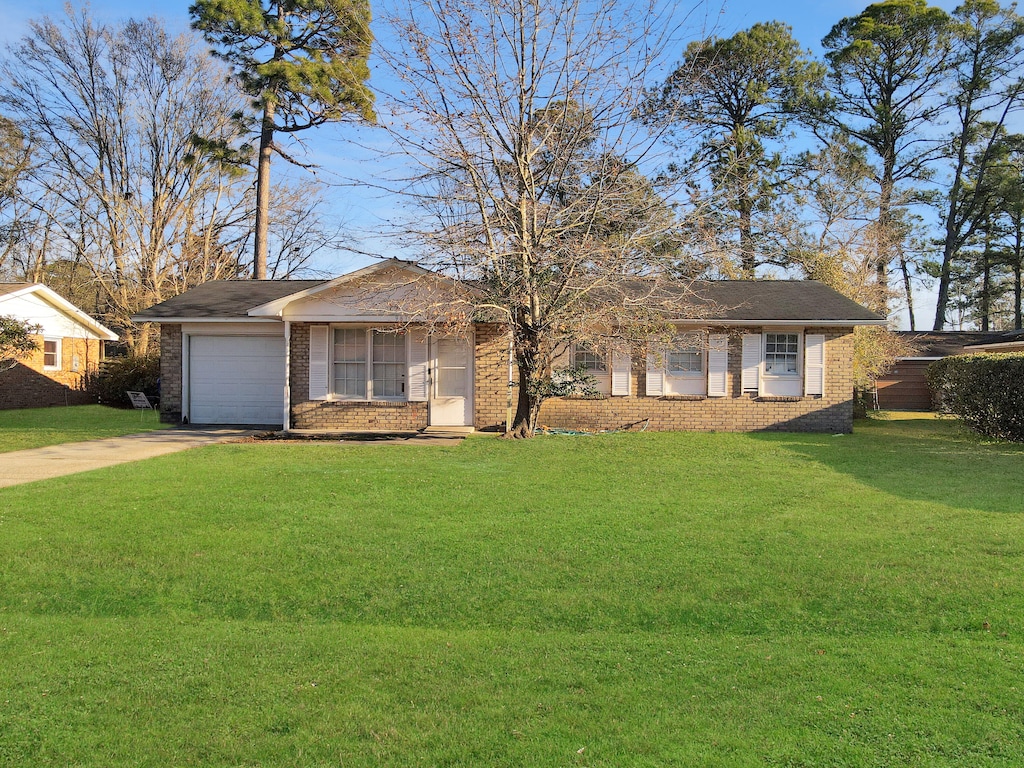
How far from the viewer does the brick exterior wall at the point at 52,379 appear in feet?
76.6

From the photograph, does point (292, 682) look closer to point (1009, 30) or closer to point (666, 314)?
point (666, 314)

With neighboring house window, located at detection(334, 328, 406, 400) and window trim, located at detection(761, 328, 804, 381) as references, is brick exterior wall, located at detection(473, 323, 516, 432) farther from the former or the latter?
window trim, located at detection(761, 328, 804, 381)

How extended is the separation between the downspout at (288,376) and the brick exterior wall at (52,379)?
443 inches

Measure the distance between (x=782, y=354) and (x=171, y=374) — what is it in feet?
49.6

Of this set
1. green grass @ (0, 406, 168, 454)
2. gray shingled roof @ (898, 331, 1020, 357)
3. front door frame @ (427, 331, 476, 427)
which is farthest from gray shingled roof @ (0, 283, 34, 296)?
gray shingled roof @ (898, 331, 1020, 357)

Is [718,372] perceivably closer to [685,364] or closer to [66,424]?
[685,364]

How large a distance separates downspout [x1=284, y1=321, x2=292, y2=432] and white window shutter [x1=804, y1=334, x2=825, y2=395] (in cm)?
1200

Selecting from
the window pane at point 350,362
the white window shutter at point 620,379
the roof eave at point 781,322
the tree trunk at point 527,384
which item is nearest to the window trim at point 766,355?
the roof eave at point 781,322

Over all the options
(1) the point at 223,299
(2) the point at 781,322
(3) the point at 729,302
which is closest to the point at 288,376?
(1) the point at 223,299

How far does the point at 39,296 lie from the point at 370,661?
25173mm


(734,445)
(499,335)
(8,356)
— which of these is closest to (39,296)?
(8,356)

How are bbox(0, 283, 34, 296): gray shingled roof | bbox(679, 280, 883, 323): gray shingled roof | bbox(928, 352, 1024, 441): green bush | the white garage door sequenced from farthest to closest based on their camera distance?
bbox(0, 283, 34, 296): gray shingled roof, the white garage door, bbox(679, 280, 883, 323): gray shingled roof, bbox(928, 352, 1024, 441): green bush

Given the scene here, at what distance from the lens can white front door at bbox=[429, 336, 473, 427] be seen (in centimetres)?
1645

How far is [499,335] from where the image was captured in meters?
16.4
